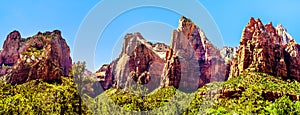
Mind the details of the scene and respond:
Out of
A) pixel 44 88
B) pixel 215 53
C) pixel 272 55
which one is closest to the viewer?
pixel 44 88

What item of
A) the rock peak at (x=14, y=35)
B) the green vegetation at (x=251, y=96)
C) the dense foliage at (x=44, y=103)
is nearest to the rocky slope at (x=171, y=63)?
the green vegetation at (x=251, y=96)

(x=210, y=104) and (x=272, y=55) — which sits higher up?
(x=272, y=55)

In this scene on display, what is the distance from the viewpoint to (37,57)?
254 feet

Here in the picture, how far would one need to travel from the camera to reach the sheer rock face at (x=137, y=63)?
85.7 metres

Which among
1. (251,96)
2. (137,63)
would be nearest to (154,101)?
(251,96)

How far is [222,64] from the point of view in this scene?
92562mm

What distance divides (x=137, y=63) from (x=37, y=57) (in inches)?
886

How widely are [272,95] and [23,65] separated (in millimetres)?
45204

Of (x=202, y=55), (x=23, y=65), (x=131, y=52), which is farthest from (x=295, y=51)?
(x=23, y=65)

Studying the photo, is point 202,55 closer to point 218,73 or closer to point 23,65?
point 218,73

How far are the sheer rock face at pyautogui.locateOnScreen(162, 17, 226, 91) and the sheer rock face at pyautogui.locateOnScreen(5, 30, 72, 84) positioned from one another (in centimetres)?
2441

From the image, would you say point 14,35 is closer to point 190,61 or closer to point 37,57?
point 37,57

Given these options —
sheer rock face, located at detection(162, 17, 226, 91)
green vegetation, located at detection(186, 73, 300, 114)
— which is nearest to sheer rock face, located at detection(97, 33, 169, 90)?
sheer rock face, located at detection(162, 17, 226, 91)

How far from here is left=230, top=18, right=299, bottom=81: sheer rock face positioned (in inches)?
2680
